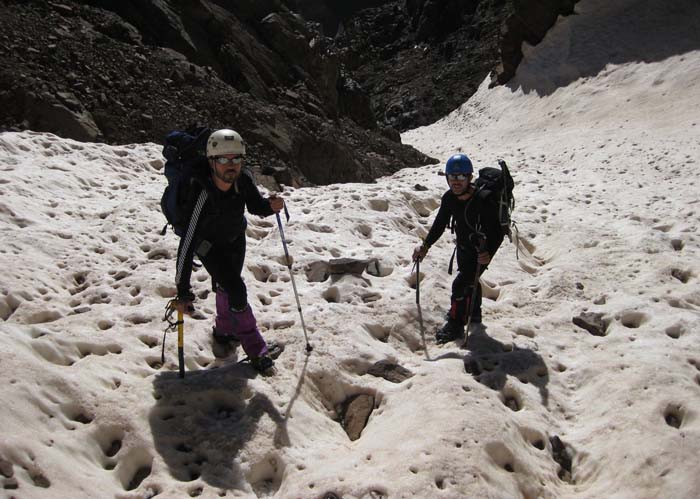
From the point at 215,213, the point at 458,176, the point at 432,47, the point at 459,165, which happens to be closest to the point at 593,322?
the point at 458,176

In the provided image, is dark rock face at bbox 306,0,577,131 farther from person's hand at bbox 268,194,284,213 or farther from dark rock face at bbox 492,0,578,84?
person's hand at bbox 268,194,284,213

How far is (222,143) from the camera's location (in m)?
5.61

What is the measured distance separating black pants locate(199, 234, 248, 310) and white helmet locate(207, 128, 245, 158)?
97cm

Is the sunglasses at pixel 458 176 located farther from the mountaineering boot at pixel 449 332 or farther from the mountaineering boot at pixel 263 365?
the mountaineering boot at pixel 263 365

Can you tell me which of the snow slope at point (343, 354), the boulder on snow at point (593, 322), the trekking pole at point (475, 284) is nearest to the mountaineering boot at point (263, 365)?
the snow slope at point (343, 354)

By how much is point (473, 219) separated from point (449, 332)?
1.42 m

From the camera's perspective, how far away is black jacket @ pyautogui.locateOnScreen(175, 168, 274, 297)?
568 centimetres

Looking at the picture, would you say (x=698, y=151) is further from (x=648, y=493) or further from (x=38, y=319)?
(x=38, y=319)

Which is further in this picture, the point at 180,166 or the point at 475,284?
the point at 475,284

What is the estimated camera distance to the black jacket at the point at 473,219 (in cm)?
714

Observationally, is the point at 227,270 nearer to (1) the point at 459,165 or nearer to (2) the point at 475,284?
(1) the point at 459,165

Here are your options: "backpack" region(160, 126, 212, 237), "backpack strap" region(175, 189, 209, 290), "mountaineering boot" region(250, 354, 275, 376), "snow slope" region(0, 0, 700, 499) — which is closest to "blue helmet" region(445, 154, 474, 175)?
"snow slope" region(0, 0, 700, 499)

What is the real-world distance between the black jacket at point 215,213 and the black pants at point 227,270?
76 mm

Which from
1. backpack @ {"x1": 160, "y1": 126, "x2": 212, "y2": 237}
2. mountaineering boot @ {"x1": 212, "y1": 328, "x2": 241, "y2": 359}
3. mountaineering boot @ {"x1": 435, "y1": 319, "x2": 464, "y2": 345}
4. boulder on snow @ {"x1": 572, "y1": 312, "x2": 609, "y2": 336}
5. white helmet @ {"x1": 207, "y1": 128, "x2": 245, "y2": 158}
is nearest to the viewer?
white helmet @ {"x1": 207, "y1": 128, "x2": 245, "y2": 158}
